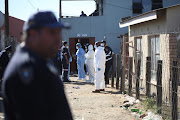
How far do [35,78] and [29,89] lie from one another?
0.27 ft

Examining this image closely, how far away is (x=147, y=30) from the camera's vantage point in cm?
1115

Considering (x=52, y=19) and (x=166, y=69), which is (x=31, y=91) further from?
(x=166, y=69)

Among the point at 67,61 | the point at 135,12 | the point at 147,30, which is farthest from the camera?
the point at 135,12

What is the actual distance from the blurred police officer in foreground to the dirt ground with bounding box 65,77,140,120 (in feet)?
17.9

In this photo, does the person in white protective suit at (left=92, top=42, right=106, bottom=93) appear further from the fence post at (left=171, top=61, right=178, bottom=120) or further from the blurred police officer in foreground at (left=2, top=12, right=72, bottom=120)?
the blurred police officer in foreground at (left=2, top=12, right=72, bottom=120)

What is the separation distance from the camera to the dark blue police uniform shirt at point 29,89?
6.44 ft

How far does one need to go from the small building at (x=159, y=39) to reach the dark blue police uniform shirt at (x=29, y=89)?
5.72 meters

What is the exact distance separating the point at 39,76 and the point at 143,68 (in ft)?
32.5

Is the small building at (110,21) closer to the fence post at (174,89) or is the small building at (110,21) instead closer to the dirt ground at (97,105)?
the dirt ground at (97,105)

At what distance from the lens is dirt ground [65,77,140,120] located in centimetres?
770

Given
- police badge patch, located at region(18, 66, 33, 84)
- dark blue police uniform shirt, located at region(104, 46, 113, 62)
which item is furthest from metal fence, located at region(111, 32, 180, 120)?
police badge patch, located at region(18, 66, 33, 84)

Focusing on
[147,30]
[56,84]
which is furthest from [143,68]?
[56,84]

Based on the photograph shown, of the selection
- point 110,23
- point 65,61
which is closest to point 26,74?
point 65,61

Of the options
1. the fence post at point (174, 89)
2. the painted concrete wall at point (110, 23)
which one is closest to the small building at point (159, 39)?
the fence post at point (174, 89)
